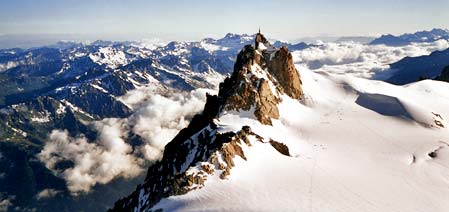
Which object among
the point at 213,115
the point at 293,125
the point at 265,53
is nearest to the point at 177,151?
the point at 213,115

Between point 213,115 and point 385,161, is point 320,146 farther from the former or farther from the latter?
point 213,115

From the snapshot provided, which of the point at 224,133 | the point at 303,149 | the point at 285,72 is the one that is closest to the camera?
the point at 224,133

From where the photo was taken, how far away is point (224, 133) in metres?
97.7

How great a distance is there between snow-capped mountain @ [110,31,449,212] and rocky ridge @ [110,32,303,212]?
0.33 meters

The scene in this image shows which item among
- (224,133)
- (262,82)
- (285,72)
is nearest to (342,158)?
(224,133)

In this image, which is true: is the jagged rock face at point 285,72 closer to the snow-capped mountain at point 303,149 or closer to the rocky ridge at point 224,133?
the rocky ridge at point 224,133

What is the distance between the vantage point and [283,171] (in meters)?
86.3

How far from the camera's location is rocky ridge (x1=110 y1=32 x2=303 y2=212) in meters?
83.1

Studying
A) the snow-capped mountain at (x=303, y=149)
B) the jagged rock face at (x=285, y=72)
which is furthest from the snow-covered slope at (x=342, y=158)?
the jagged rock face at (x=285, y=72)

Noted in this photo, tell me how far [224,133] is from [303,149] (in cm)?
2049

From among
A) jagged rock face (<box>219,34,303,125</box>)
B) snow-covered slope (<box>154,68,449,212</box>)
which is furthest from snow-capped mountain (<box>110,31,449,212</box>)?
jagged rock face (<box>219,34,303,125</box>)

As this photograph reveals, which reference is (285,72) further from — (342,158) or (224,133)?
(224,133)

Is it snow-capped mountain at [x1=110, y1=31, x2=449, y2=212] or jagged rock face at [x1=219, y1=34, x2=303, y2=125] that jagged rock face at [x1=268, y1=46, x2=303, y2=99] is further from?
snow-capped mountain at [x1=110, y1=31, x2=449, y2=212]

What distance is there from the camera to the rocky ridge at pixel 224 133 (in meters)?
83.1
